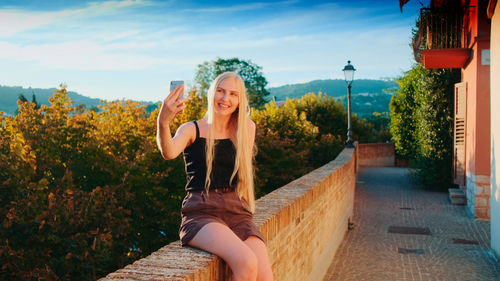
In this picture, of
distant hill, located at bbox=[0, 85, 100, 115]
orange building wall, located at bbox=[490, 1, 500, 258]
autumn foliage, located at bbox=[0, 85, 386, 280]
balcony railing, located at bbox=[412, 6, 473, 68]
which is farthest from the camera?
distant hill, located at bbox=[0, 85, 100, 115]

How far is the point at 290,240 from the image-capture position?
4586 millimetres

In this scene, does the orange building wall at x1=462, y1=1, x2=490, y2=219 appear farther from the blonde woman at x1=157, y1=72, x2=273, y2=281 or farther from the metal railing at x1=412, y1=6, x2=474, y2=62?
the blonde woman at x1=157, y1=72, x2=273, y2=281

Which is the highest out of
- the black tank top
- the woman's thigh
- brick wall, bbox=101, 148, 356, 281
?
the black tank top

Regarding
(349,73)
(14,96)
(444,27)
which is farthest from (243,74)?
(444,27)

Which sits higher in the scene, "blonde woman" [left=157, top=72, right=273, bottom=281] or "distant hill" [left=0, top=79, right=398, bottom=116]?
"distant hill" [left=0, top=79, right=398, bottom=116]

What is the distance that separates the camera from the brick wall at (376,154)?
2764 cm

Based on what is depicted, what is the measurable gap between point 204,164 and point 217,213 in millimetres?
357

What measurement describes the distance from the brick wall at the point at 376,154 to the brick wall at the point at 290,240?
62.5 ft

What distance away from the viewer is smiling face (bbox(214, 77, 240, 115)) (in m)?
3.28

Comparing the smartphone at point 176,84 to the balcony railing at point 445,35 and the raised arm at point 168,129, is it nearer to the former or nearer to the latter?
the raised arm at point 168,129

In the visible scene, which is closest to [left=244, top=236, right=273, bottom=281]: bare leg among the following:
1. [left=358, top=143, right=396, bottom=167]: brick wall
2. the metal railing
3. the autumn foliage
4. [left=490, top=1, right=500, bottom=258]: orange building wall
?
the autumn foliage

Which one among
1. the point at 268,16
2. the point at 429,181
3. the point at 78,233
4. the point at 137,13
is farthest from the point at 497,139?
the point at 268,16

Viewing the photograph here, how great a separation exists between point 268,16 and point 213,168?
21.2 meters

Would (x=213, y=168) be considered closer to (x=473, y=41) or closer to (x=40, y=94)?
(x=473, y=41)
